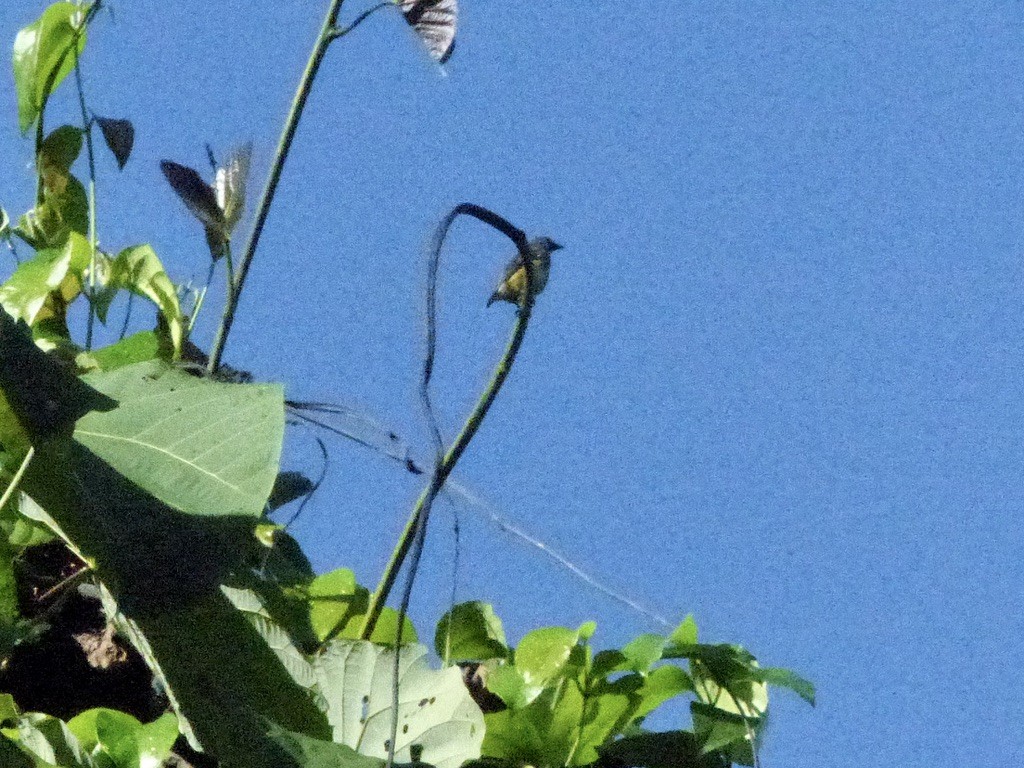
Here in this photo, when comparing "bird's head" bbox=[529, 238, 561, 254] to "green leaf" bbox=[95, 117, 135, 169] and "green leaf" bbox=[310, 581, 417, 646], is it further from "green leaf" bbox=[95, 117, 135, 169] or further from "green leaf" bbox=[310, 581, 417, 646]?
"green leaf" bbox=[95, 117, 135, 169]

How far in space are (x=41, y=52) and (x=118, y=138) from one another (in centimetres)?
9

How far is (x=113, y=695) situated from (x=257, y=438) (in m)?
0.28

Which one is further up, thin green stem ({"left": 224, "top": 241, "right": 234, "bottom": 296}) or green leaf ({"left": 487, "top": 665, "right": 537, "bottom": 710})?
thin green stem ({"left": 224, "top": 241, "right": 234, "bottom": 296})

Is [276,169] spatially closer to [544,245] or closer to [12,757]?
[544,245]

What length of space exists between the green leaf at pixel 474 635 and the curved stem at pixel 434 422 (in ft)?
0.36

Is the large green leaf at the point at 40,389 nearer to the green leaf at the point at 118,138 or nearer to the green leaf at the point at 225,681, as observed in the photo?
the green leaf at the point at 225,681

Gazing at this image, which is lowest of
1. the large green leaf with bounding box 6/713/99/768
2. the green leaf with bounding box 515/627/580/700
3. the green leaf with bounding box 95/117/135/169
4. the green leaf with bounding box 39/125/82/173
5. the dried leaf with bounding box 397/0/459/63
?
the large green leaf with bounding box 6/713/99/768

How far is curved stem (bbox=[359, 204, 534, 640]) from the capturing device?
629 millimetres

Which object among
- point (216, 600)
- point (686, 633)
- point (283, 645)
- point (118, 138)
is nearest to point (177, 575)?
point (216, 600)

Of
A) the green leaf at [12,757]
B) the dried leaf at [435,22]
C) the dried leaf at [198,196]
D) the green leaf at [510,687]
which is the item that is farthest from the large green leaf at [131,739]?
the dried leaf at [435,22]

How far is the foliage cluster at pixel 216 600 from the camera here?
23.3 inches

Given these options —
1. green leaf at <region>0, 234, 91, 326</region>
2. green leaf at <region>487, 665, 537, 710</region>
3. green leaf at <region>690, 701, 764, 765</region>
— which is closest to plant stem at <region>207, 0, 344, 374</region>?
green leaf at <region>0, 234, 91, 326</region>

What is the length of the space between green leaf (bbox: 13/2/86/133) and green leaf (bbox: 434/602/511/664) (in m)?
0.52

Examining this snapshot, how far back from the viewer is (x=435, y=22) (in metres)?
0.82
